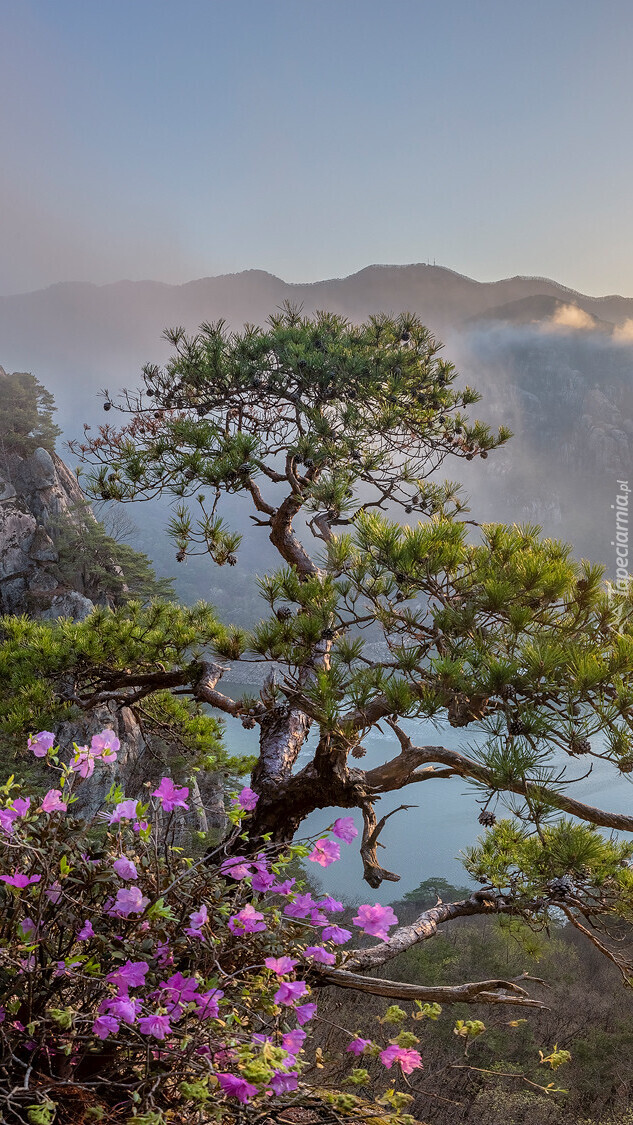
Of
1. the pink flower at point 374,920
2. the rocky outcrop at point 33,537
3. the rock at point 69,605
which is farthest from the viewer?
the rocky outcrop at point 33,537

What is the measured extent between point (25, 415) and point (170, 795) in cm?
1245

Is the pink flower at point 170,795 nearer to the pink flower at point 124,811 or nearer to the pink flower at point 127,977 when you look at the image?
the pink flower at point 124,811

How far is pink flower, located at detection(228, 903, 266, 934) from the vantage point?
1.03 metres

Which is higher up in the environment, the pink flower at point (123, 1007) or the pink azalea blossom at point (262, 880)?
the pink flower at point (123, 1007)

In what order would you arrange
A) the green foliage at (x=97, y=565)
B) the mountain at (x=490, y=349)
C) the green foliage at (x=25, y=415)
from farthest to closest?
the mountain at (x=490, y=349) < the green foliage at (x=25, y=415) < the green foliage at (x=97, y=565)

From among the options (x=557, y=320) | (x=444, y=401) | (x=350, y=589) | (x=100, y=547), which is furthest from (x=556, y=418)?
(x=350, y=589)

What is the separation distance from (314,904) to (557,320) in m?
22.8

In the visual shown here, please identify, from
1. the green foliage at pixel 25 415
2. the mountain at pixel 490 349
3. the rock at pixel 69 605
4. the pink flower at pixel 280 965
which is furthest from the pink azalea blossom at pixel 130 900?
the mountain at pixel 490 349

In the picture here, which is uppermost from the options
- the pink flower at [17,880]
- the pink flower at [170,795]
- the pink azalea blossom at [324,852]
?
the pink flower at [170,795]

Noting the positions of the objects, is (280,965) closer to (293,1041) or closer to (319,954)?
(293,1041)

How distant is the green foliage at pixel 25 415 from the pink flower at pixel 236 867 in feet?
38.4

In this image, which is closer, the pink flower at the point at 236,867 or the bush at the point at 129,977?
the bush at the point at 129,977

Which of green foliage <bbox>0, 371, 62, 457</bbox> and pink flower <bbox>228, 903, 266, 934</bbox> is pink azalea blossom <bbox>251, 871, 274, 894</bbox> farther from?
green foliage <bbox>0, 371, 62, 457</bbox>

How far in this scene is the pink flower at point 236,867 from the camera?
1075 millimetres
